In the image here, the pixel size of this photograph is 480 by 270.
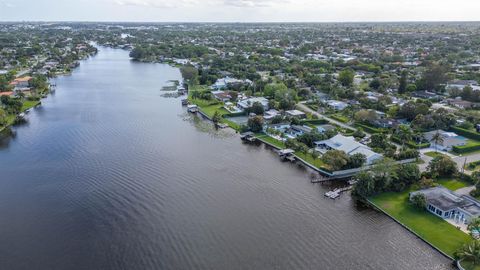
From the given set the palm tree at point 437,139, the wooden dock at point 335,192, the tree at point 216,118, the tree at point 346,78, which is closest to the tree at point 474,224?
the wooden dock at point 335,192

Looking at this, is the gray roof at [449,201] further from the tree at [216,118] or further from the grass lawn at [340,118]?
the tree at [216,118]

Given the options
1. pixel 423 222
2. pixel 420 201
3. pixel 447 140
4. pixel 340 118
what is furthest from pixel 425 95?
pixel 423 222

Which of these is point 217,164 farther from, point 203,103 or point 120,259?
point 203,103

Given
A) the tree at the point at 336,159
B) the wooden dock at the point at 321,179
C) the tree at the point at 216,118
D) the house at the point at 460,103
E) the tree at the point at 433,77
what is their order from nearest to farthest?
the wooden dock at the point at 321,179 → the tree at the point at 336,159 → the tree at the point at 216,118 → the house at the point at 460,103 → the tree at the point at 433,77

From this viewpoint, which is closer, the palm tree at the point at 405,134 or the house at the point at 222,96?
the palm tree at the point at 405,134

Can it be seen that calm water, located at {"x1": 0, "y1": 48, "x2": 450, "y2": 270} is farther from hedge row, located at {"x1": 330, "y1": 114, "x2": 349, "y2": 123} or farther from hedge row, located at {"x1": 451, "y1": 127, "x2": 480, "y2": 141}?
hedge row, located at {"x1": 451, "y1": 127, "x2": 480, "y2": 141}

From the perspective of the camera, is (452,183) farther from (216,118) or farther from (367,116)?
(216,118)
